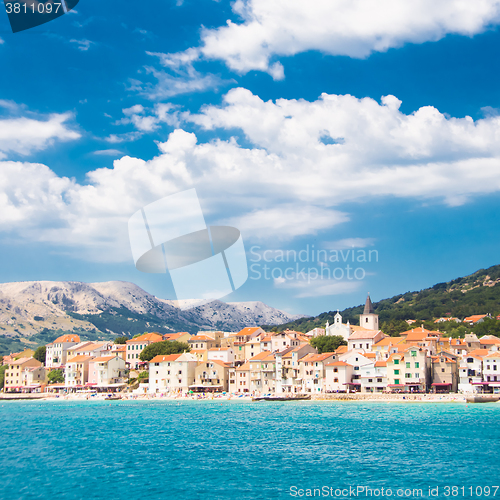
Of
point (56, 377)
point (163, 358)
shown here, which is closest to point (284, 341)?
point (163, 358)

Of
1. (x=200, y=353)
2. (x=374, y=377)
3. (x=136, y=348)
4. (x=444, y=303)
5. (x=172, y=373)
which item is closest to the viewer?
(x=374, y=377)

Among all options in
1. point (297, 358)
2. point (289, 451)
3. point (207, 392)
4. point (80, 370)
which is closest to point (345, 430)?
point (289, 451)

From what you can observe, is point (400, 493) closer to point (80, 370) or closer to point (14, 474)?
point (14, 474)

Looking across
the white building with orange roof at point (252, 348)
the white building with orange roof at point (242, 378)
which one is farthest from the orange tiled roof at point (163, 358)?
the white building with orange roof at point (252, 348)

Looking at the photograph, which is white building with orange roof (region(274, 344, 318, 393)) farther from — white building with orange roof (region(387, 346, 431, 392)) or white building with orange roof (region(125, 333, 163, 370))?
white building with orange roof (region(125, 333, 163, 370))

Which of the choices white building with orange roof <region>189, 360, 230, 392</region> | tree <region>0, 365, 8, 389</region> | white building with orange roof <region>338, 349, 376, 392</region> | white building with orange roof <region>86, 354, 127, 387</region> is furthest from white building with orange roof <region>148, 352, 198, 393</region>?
tree <region>0, 365, 8, 389</region>

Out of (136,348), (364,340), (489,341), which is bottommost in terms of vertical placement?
(489,341)

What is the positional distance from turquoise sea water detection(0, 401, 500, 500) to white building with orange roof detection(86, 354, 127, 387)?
37.3m

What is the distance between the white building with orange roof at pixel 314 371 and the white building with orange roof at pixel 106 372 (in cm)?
2670

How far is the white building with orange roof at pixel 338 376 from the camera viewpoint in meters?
59.8

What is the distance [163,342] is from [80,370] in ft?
43.2

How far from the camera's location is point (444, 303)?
145 metres

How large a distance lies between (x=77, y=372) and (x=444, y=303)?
329 ft

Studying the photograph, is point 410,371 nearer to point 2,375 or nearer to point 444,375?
point 444,375
